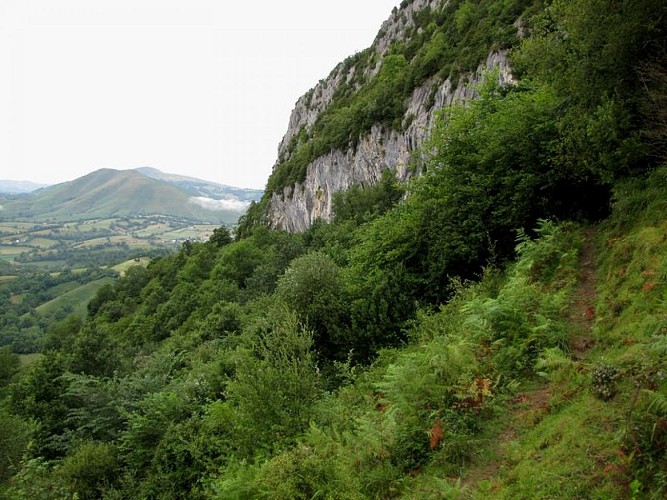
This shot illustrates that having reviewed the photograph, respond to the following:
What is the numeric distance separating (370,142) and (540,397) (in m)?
43.5

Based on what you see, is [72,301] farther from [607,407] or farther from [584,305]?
[607,407]

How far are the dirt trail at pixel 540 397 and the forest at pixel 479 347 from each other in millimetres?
39

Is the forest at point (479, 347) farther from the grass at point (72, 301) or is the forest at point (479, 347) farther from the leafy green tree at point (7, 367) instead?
the grass at point (72, 301)

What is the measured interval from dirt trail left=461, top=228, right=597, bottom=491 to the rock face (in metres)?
10.6

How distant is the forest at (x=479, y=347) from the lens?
20.9 feet

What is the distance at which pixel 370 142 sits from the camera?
48.3m

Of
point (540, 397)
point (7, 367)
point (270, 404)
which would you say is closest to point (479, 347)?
point (540, 397)

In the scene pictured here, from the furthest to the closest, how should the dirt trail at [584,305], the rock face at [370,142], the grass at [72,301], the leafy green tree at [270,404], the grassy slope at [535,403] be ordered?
the grass at [72,301] < the rock face at [370,142] < the leafy green tree at [270,404] < the dirt trail at [584,305] < the grassy slope at [535,403]

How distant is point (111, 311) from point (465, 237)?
7648 centimetres

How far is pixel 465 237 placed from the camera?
48.9 ft

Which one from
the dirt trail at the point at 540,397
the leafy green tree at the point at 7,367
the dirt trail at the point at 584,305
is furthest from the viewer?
the leafy green tree at the point at 7,367

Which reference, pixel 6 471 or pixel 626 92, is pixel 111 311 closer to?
pixel 6 471

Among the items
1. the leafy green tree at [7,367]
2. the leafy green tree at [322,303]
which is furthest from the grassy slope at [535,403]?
the leafy green tree at [7,367]

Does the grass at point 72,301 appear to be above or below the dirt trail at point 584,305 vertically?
below
